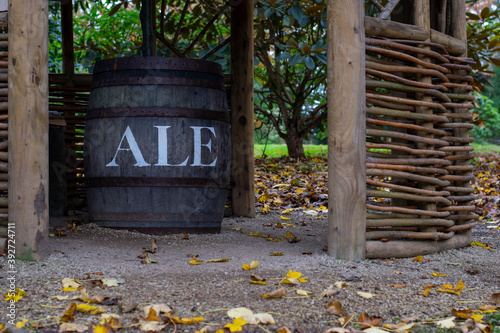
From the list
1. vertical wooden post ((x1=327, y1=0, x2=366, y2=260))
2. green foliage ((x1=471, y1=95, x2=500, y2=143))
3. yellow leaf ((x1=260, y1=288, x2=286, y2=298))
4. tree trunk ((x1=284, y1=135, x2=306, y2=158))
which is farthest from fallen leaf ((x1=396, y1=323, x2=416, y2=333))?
green foliage ((x1=471, y1=95, x2=500, y2=143))

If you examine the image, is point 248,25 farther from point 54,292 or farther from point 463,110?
point 54,292

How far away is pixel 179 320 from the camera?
1.78 meters

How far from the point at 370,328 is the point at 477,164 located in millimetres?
8061

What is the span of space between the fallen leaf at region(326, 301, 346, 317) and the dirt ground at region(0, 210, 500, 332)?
0.9 inches

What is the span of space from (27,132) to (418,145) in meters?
2.23

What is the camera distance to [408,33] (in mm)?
3076

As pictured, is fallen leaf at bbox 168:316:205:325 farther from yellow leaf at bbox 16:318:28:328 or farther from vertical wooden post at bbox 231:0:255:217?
vertical wooden post at bbox 231:0:255:217

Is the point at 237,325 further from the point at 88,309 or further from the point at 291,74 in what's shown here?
the point at 291,74

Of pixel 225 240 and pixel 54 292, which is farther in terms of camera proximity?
pixel 225 240

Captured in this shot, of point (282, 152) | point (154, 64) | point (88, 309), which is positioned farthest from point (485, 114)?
point (88, 309)

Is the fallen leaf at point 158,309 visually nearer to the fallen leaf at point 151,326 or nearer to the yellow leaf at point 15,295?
the fallen leaf at point 151,326

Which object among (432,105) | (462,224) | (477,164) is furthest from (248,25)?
(477,164)

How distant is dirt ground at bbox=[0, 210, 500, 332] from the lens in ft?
6.19

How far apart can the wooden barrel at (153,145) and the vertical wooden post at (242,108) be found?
1.11 meters
